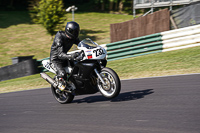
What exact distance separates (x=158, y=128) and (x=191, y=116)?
0.73m

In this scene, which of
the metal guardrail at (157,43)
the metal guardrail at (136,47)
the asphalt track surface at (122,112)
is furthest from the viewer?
the metal guardrail at (136,47)

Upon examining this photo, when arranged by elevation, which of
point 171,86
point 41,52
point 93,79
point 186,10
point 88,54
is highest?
point 186,10

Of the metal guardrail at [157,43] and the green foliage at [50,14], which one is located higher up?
the green foliage at [50,14]

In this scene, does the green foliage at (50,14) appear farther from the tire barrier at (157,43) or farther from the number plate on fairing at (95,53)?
the number plate on fairing at (95,53)

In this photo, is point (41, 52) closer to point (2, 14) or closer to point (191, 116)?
point (2, 14)

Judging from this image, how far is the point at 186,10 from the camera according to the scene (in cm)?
1445

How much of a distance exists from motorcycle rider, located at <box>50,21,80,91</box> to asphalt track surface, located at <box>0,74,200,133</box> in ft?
3.11

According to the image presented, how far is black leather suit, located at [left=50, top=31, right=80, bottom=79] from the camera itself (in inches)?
242

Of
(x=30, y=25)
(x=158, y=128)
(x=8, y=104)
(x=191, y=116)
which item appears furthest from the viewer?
(x=30, y=25)

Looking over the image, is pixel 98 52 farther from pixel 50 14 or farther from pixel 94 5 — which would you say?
pixel 94 5

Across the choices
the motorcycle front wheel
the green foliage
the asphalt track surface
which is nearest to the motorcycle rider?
the motorcycle front wheel

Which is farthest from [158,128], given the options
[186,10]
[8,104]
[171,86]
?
[186,10]

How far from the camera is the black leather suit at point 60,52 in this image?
6.15m

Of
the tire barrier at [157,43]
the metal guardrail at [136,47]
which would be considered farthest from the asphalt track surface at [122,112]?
the metal guardrail at [136,47]
